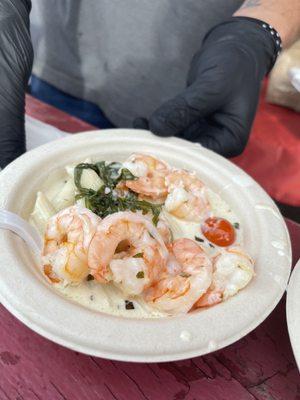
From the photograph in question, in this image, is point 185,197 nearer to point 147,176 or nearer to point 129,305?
point 147,176

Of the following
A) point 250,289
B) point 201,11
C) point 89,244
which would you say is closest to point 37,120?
point 201,11

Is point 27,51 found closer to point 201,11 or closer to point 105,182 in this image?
point 105,182

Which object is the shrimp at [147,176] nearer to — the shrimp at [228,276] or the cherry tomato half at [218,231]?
the cherry tomato half at [218,231]

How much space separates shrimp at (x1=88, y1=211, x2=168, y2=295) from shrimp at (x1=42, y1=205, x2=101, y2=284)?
31mm

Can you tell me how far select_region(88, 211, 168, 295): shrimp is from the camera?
0.67 m

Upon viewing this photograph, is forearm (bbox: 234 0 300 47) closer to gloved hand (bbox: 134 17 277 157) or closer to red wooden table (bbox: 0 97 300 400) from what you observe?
gloved hand (bbox: 134 17 277 157)

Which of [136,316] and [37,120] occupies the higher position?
[136,316]

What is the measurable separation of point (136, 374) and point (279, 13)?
117 centimetres

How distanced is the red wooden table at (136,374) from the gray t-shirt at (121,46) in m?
1.01

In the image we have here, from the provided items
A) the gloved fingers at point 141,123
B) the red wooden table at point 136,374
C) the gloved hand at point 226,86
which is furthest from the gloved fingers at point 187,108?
the red wooden table at point 136,374

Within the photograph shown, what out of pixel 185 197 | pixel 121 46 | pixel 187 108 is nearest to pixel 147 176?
pixel 185 197

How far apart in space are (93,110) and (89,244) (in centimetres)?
106

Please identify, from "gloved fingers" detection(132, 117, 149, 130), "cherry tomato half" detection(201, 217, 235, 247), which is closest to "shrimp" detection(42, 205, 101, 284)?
"cherry tomato half" detection(201, 217, 235, 247)

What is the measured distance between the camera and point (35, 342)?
717 millimetres
